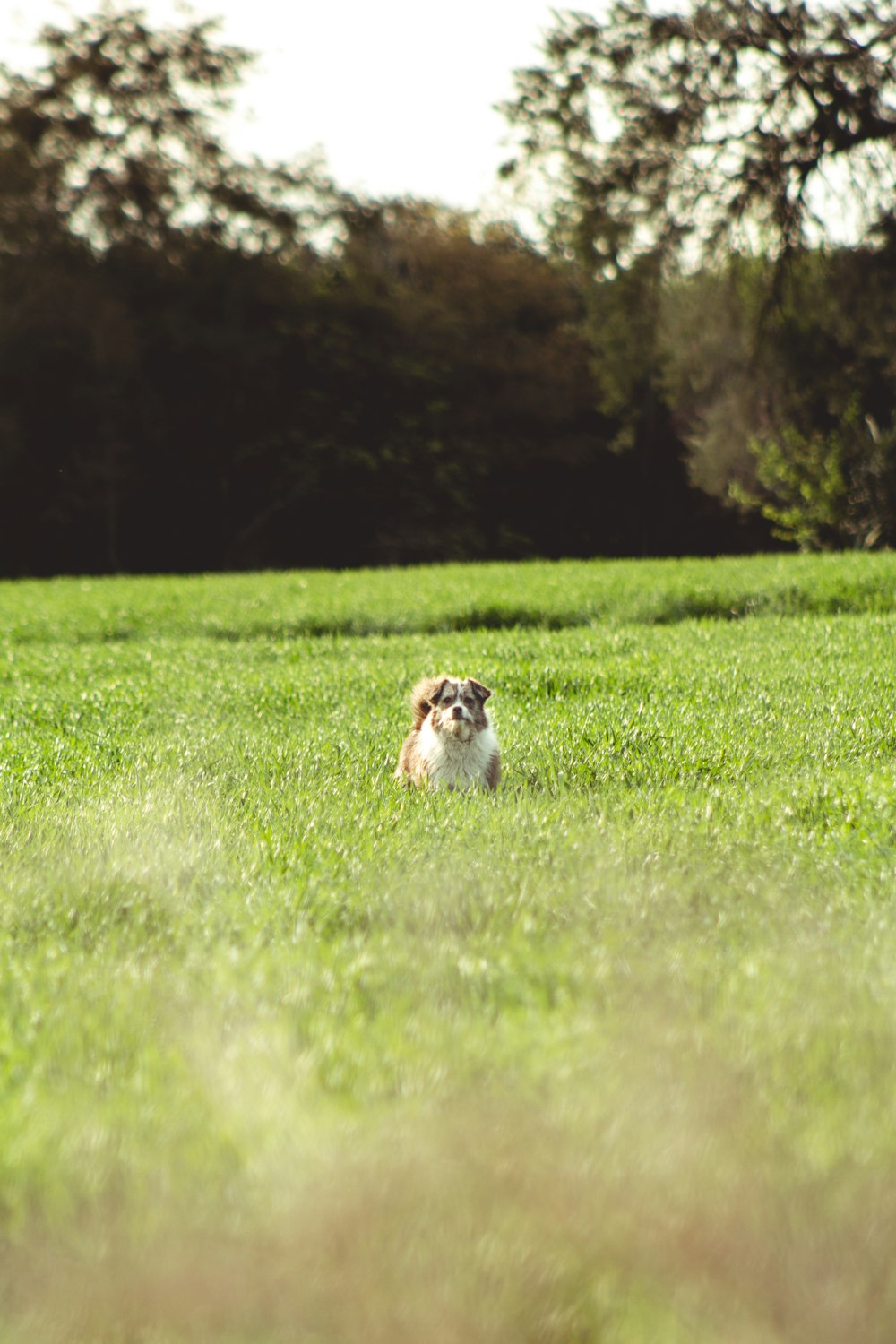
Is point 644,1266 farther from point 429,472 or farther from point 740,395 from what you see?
point 429,472

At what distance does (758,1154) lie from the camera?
3.15 meters

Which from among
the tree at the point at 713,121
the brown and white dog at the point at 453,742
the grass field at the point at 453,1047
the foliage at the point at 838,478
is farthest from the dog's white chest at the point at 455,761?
the foliage at the point at 838,478

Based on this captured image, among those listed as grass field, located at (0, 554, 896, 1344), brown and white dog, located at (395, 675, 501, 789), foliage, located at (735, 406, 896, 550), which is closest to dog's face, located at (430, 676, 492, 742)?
brown and white dog, located at (395, 675, 501, 789)

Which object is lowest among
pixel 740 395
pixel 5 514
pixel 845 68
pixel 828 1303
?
pixel 828 1303

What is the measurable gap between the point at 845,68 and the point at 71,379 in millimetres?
25126

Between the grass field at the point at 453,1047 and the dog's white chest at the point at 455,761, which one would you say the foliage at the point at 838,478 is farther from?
the dog's white chest at the point at 455,761

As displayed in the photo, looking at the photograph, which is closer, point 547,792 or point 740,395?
point 547,792

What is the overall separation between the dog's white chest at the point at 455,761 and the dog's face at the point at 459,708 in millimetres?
50

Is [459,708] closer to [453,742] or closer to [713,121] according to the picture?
[453,742]

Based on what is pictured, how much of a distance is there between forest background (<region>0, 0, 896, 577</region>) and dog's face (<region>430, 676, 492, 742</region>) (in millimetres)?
19400

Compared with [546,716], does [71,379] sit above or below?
above

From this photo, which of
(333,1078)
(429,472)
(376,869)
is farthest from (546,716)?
(429,472)

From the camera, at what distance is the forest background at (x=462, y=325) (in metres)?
24.0

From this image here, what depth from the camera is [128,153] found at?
40344 mm
